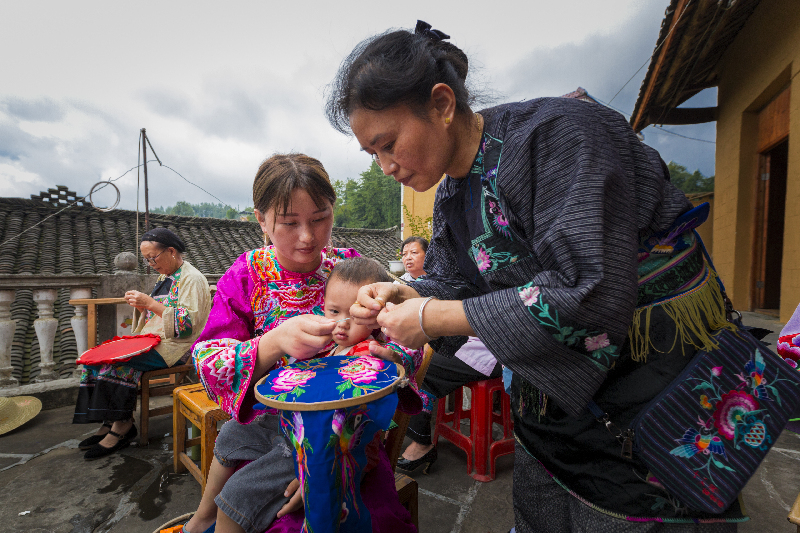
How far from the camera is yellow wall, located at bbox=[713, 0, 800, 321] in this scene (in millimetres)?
5242

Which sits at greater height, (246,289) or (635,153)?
(635,153)

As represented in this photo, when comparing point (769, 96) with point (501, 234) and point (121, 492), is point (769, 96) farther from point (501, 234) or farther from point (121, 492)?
point (121, 492)

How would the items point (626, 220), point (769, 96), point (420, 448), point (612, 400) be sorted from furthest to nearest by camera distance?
point (769, 96)
point (420, 448)
point (612, 400)
point (626, 220)

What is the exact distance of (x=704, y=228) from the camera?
1184 cm

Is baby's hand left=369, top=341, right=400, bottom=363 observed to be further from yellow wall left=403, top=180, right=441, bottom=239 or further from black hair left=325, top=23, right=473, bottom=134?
yellow wall left=403, top=180, right=441, bottom=239

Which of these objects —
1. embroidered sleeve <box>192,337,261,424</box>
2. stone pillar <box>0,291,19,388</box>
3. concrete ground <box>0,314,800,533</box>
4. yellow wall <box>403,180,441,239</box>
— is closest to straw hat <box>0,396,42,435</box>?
concrete ground <box>0,314,800,533</box>

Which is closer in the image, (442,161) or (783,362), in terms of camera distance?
(783,362)

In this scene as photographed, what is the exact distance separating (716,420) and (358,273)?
4.08 ft

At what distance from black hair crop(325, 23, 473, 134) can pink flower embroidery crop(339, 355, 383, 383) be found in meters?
0.81

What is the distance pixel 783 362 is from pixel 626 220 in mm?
554

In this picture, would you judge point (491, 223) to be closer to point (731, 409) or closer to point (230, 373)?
point (731, 409)

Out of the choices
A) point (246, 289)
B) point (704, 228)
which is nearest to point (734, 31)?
point (704, 228)

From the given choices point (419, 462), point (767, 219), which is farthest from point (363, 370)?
point (767, 219)

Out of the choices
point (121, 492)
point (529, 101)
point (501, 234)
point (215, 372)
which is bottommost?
point (121, 492)
